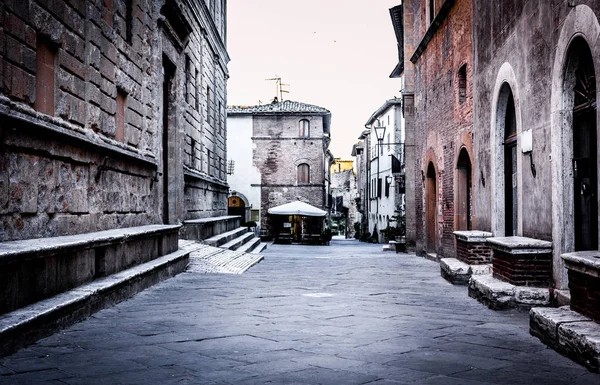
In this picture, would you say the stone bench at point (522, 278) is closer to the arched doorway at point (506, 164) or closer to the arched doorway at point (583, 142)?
the arched doorway at point (583, 142)

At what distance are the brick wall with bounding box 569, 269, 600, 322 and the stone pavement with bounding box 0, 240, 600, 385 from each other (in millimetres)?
422

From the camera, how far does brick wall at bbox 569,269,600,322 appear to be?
464 centimetres

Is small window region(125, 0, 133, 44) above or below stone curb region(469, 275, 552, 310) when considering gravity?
above

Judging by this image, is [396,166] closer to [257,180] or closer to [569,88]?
[257,180]

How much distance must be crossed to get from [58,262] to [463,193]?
950 cm

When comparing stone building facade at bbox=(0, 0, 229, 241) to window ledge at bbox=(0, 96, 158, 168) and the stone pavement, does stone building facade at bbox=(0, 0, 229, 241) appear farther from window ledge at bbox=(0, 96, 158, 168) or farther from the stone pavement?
the stone pavement

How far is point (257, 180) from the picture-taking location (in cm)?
4131

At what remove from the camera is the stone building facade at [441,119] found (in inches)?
512

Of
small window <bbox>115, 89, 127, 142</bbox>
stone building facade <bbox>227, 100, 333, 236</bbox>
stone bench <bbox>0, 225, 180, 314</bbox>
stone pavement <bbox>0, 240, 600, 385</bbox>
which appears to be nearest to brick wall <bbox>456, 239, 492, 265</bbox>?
stone pavement <bbox>0, 240, 600, 385</bbox>

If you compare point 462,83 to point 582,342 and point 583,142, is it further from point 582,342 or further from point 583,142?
point 582,342

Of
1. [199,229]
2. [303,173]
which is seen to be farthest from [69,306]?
[303,173]

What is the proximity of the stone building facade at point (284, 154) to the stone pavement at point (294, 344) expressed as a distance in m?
32.8

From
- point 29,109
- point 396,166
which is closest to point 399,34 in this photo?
point 396,166

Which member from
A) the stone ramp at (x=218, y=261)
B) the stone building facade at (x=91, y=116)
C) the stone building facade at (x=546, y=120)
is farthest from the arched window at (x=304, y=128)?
the stone building facade at (x=546, y=120)
